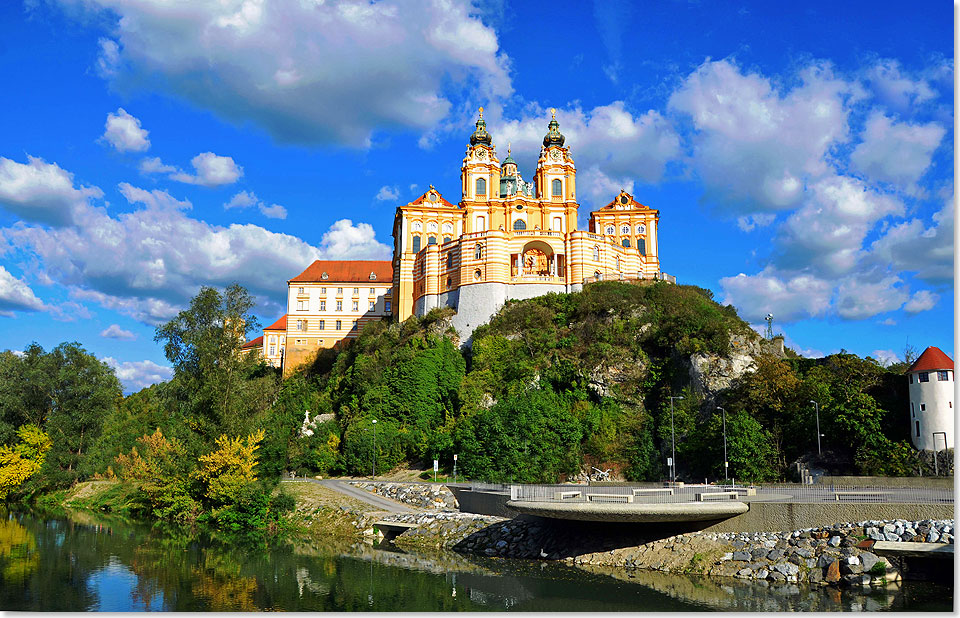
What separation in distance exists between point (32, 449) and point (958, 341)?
53793 mm

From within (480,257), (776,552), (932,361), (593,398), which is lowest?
(776,552)

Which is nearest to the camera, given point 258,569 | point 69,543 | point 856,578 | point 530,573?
point 856,578

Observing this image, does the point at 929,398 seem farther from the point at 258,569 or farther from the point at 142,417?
the point at 142,417

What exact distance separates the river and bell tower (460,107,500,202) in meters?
47.1

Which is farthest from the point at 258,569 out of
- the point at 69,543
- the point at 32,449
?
the point at 32,449

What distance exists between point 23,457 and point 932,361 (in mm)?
55627

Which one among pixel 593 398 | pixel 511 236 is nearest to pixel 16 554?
pixel 593 398

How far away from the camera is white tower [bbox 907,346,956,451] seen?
36281 mm

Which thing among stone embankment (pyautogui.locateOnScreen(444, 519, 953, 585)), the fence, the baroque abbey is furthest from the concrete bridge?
the baroque abbey

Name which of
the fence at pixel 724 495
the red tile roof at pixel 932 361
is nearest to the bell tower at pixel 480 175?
the red tile roof at pixel 932 361

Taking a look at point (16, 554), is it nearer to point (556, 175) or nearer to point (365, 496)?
point (365, 496)

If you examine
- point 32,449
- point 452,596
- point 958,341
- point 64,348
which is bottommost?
point 452,596

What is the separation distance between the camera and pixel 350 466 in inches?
1956

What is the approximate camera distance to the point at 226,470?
38125 mm
